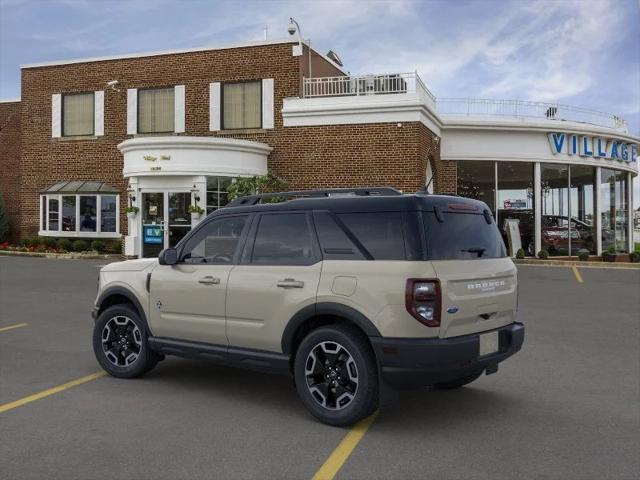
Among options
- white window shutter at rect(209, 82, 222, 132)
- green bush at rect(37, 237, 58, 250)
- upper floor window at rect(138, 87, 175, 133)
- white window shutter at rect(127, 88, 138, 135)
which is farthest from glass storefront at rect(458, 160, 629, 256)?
green bush at rect(37, 237, 58, 250)

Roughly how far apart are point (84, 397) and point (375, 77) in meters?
16.6

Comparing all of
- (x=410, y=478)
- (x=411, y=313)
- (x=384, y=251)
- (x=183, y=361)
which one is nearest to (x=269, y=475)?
(x=410, y=478)

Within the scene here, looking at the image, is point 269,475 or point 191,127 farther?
point 191,127

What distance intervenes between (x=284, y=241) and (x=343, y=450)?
1.84 meters

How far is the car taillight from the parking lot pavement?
3.07 ft

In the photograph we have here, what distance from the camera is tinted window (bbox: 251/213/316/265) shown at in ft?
17.0


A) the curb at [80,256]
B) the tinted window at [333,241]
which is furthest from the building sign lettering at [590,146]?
the tinted window at [333,241]

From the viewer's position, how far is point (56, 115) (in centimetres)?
2455

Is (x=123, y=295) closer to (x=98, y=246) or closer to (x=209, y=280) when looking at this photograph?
(x=209, y=280)

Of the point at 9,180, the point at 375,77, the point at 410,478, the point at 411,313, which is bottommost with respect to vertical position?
the point at 410,478

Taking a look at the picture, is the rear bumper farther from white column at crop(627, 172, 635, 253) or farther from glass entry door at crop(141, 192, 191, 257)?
white column at crop(627, 172, 635, 253)

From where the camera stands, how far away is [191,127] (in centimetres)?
2275

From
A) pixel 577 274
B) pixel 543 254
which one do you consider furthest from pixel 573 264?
pixel 577 274

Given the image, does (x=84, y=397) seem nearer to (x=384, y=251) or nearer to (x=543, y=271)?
(x=384, y=251)
